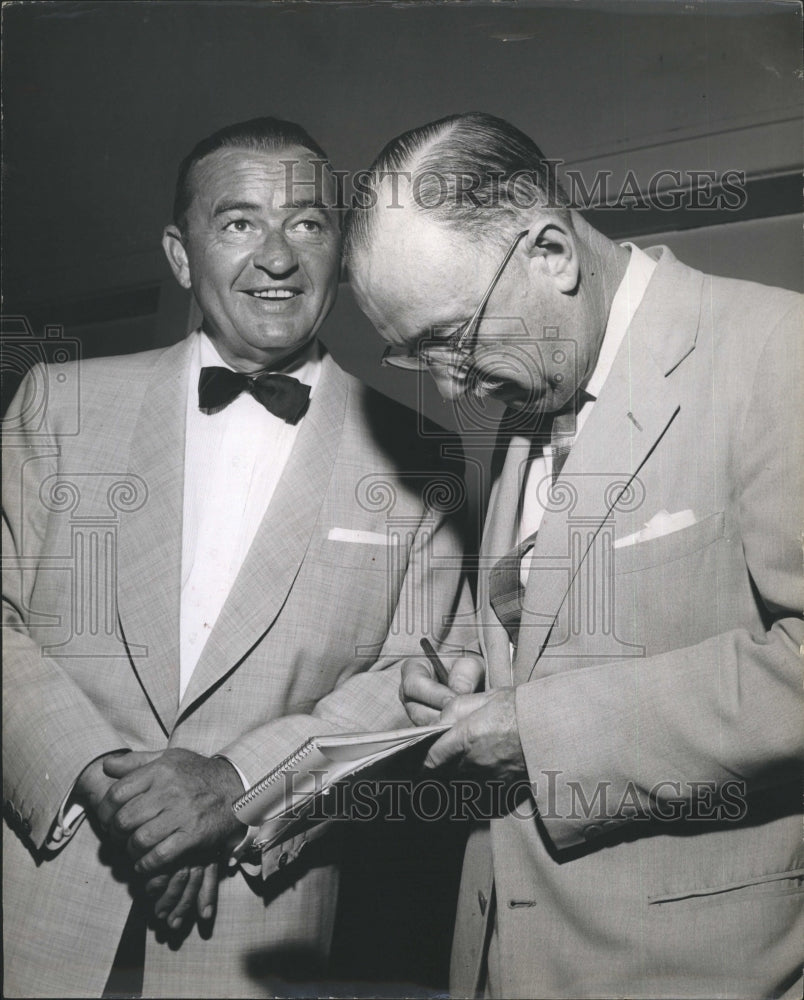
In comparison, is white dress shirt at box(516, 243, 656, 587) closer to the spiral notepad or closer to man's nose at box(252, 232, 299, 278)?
the spiral notepad

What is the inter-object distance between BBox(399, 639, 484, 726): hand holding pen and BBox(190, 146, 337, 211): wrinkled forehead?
94 centimetres

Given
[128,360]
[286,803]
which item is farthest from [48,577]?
[286,803]

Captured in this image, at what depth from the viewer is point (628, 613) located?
6.87 ft

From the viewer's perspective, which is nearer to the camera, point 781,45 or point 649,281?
point 649,281

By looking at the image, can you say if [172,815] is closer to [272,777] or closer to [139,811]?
[139,811]

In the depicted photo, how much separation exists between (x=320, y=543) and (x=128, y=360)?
0.57 m

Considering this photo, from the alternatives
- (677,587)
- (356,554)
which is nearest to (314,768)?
(356,554)

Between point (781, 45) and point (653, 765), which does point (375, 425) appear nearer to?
point (653, 765)

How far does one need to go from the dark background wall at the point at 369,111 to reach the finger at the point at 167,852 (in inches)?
13.6

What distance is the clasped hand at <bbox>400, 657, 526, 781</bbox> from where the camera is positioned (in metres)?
2.05

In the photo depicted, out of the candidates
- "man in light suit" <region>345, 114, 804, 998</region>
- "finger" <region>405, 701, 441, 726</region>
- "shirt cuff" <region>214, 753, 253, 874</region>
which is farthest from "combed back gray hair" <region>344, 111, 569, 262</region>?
"shirt cuff" <region>214, 753, 253, 874</region>

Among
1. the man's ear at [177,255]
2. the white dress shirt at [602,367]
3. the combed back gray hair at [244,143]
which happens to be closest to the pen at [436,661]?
the white dress shirt at [602,367]

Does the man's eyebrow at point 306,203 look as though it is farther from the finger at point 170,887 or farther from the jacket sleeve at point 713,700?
the finger at point 170,887

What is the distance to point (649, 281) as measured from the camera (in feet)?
6.88
